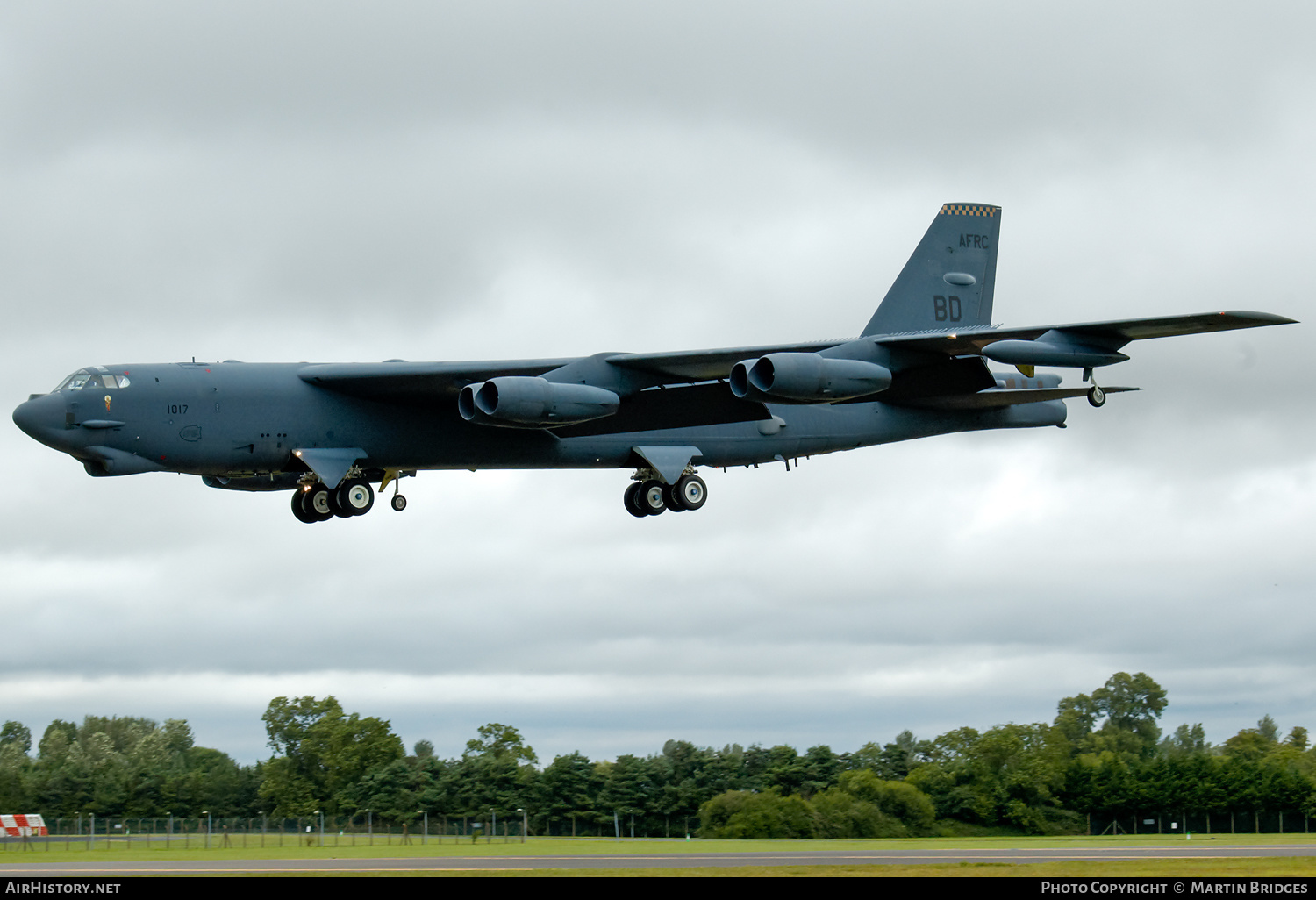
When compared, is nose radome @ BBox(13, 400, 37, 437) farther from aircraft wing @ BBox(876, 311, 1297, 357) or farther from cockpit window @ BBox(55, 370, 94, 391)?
aircraft wing @ BBox(876, 311, 1297, 357)

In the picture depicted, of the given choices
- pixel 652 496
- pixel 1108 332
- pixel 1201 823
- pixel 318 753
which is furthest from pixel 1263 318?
pixel 318 753

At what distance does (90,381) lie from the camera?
2500 centimetres

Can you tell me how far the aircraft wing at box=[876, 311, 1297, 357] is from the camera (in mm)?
23969

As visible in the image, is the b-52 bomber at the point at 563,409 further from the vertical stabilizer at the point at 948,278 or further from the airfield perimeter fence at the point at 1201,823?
the airfield perimeter fence at the point at 1201,823

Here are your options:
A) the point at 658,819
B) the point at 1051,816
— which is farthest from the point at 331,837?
the point at 1051,816

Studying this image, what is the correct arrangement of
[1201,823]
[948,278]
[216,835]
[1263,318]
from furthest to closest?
1. [1201,823]
2. [216,835]
3. [948,278]
4. [1263,318]

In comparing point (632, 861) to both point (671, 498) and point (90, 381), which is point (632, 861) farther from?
point (90, 381)

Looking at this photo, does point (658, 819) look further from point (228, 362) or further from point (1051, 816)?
point (228, 362)

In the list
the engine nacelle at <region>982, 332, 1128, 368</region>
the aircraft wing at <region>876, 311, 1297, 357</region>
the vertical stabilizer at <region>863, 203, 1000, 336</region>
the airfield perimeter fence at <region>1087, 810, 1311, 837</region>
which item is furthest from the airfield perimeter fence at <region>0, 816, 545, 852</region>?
the engine nacelle at <region>982, 332, 1128, 368</region>

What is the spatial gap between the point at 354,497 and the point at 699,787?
4438 centimetres

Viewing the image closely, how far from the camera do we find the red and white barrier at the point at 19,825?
52031mm

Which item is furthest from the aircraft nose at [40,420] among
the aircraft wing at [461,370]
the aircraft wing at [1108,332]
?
the aircraft wing at [1108,332]

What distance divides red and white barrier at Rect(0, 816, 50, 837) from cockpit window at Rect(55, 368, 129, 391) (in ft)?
105

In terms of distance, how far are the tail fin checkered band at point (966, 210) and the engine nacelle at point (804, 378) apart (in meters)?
9.41
